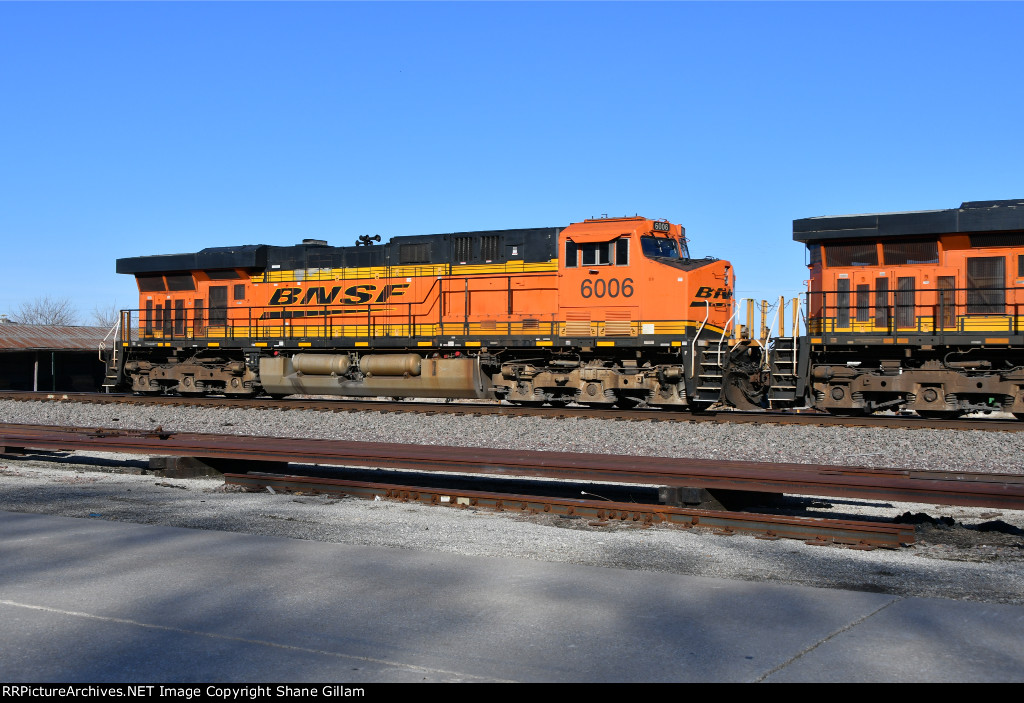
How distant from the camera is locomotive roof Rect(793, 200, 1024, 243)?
A: 15070mm

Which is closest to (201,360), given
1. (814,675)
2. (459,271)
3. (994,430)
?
(459,271)

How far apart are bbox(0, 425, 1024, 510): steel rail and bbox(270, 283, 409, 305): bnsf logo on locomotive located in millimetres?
8812

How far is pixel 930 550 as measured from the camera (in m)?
6.13

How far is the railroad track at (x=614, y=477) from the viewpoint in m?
6.54

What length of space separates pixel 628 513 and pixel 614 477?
645 millimetres

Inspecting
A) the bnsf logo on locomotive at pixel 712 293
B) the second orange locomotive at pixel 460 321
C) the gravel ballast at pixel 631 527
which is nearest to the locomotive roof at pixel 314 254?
the second orange locomotive at pixel 460 321

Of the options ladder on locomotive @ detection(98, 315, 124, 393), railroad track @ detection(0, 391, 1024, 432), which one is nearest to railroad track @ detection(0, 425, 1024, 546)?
railroad track @ detection(0, 391, 1024, 432)

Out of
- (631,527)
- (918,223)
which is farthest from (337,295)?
(631,527)

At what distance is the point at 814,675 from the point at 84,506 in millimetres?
6386

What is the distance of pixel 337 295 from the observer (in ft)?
66.2

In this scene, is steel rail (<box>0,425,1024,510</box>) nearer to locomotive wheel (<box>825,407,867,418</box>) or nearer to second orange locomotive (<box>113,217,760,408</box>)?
second orange locomotive (<box>113,217,760,408</box>)

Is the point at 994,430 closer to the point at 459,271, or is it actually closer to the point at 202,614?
the point at 459,271

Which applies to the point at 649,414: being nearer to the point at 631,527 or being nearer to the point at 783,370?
the point at 783,370

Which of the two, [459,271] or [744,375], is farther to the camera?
[459,271]
